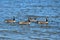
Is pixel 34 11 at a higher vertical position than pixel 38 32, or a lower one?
higher

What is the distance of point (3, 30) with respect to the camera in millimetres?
2043

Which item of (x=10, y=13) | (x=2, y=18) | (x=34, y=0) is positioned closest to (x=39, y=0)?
(x=34, y=0)

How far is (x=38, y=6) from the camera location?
205cm

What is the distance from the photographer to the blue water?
201 centimetres

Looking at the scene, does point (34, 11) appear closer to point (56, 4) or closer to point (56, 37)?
point (56, 4)

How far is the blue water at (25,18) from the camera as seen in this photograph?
2008 mm

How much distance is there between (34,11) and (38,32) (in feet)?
0.94

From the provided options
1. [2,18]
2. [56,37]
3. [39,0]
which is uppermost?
[39,0]

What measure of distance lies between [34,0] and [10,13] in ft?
1.21

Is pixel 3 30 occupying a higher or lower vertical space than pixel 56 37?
higher

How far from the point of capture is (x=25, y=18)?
2057 mm

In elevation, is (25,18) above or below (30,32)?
above

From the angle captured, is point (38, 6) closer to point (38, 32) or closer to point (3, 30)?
point (38, 32)

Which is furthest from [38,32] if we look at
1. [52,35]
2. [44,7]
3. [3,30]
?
[3,30]
